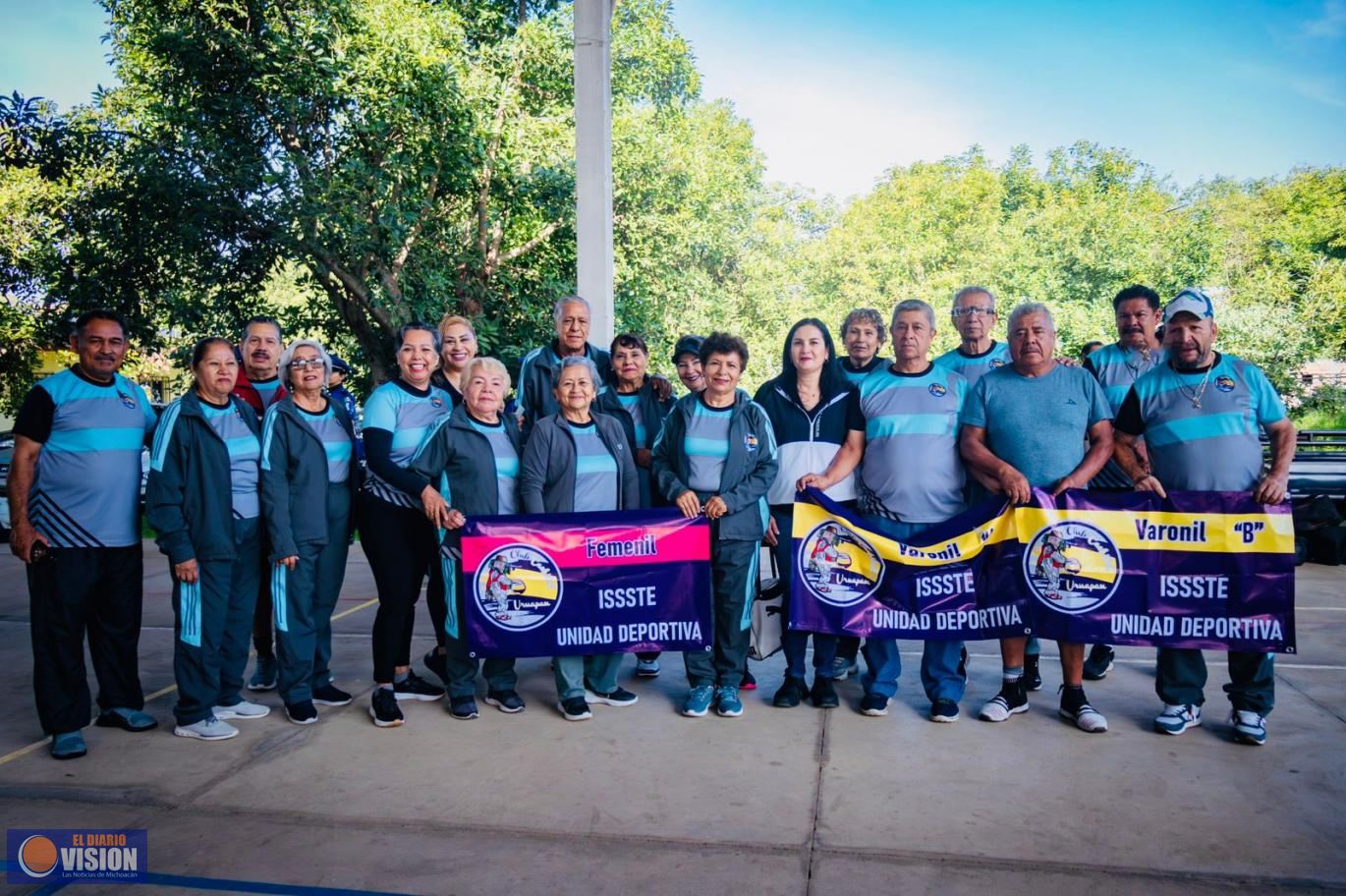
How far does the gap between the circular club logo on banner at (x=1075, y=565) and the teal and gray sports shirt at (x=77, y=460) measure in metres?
4.09

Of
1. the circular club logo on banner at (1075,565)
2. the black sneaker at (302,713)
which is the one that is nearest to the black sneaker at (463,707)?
the black sneaker at (302,713)

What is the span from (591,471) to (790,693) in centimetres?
147

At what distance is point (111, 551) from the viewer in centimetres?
432

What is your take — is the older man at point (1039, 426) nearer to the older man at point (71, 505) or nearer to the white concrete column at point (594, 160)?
the white concrete column at point (594, 160)

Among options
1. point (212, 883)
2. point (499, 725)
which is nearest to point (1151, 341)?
point (499, 725)

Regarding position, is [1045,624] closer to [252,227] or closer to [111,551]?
[111,551]

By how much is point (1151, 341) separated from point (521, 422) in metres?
3.41

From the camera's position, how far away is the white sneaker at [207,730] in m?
4.38

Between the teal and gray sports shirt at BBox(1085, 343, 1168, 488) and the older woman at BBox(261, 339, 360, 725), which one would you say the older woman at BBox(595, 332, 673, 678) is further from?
the teal and gray sports shirt at BBox(1085, 343, 1168, 488)

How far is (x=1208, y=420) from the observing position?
14.0 ft

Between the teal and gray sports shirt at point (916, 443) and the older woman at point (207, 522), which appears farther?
the teal and gray sports shirt at point (916, 443)

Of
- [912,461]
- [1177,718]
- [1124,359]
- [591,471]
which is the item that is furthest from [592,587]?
[1124,359]

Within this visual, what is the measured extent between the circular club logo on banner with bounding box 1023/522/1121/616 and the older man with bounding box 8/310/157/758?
4.11m

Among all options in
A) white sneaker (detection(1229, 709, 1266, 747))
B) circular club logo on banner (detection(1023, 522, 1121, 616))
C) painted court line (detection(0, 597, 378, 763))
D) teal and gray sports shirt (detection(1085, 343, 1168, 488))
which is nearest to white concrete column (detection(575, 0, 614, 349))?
painted court line (detection(0, 597, 378, 763))
